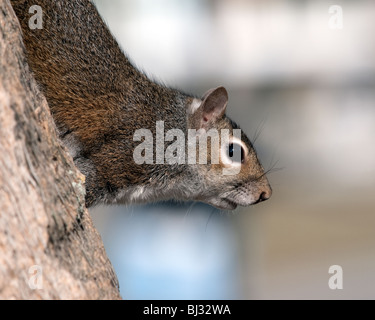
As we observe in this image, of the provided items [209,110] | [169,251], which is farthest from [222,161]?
[169,251]

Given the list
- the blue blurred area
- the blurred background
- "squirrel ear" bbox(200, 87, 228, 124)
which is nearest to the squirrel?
"squirrel ear" bbox(200, 87, 228, 124)

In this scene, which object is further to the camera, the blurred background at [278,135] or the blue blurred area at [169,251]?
the blurred background at [278,135]

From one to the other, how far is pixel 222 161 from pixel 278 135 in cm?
645

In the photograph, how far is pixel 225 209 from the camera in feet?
12.5

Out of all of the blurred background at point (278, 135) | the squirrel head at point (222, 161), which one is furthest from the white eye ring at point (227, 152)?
the blurred background at point (278, 135)

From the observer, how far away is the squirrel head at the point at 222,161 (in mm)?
3652

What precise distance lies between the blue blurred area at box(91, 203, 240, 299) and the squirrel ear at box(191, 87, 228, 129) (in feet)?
9.80

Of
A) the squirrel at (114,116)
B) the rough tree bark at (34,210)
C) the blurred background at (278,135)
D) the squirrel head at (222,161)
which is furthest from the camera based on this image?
the blurred background at (278,135)

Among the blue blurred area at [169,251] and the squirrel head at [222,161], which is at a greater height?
the squirrel head at [222,161]

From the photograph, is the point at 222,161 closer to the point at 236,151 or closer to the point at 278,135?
the point at 236,151

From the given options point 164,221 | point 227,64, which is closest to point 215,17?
point 227,64

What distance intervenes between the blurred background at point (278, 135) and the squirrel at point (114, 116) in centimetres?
351

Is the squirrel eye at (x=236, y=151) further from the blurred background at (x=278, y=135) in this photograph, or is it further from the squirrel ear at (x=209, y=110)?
the blurred background at (x=278, y=135)

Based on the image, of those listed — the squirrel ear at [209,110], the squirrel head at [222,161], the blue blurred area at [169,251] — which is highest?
the squirrel ear at [209,110]
